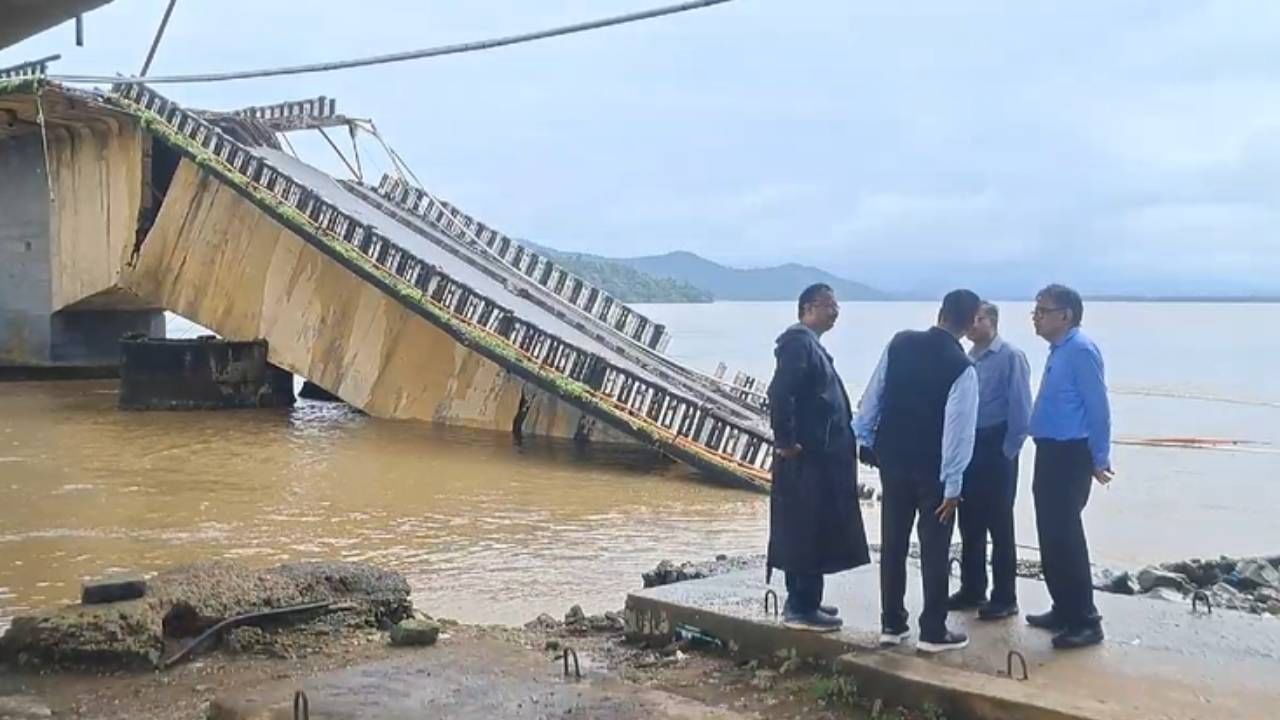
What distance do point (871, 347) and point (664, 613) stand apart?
51370 millimetres

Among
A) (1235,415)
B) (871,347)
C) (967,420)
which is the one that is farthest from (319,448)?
(871,347)

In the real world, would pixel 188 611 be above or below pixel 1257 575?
above

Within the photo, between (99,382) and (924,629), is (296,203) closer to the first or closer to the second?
(99,382)

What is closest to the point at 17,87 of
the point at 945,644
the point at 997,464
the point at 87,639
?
the point at 87,639

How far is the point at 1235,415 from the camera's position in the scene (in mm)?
28438

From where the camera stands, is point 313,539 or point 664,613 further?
point 313,539

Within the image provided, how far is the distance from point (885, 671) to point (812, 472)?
99cm

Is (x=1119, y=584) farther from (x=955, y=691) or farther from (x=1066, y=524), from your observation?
(x=955, y=691)

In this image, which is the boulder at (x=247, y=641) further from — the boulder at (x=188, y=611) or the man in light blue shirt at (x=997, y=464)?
the man in light blue shirt at (x=997, y=464)

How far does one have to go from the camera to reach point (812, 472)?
5531 mm

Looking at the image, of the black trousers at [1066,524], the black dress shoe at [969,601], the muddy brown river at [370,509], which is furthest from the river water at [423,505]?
the black trousers at [1066,524]

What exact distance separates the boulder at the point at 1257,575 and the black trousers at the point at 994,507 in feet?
11.1

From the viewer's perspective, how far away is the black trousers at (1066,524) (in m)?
5.30

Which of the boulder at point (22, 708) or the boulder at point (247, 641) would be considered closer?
the boulder at point (22, 708)
